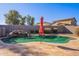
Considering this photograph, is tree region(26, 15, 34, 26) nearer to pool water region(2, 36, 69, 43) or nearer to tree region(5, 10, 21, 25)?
tree region(5, 10, 21, 25)

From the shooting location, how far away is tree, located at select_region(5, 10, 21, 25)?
31.3ft

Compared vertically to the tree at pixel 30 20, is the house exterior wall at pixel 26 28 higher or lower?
lower

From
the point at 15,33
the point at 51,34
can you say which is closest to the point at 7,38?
the point at 15,33

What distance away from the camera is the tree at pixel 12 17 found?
9.55 meters

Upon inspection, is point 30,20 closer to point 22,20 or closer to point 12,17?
point 22,20

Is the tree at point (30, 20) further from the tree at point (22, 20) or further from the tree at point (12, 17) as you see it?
the tree at point (12, 17)

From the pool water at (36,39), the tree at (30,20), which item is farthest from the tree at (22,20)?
the pool water at (36,39)

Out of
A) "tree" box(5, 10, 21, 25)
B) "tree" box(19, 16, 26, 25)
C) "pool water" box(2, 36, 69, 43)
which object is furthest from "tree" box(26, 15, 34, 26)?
"pool water" box(2, 36, 69, 43)

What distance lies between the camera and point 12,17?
959cm

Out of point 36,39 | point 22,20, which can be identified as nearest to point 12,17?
point 22,20

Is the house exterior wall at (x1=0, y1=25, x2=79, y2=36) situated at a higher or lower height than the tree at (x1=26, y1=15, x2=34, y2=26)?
lower

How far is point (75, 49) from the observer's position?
31.4 ft

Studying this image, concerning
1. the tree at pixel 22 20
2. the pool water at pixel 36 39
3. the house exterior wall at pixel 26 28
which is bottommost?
the pool water at pixel 36 39

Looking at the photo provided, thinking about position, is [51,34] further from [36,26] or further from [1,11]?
[1,11]
